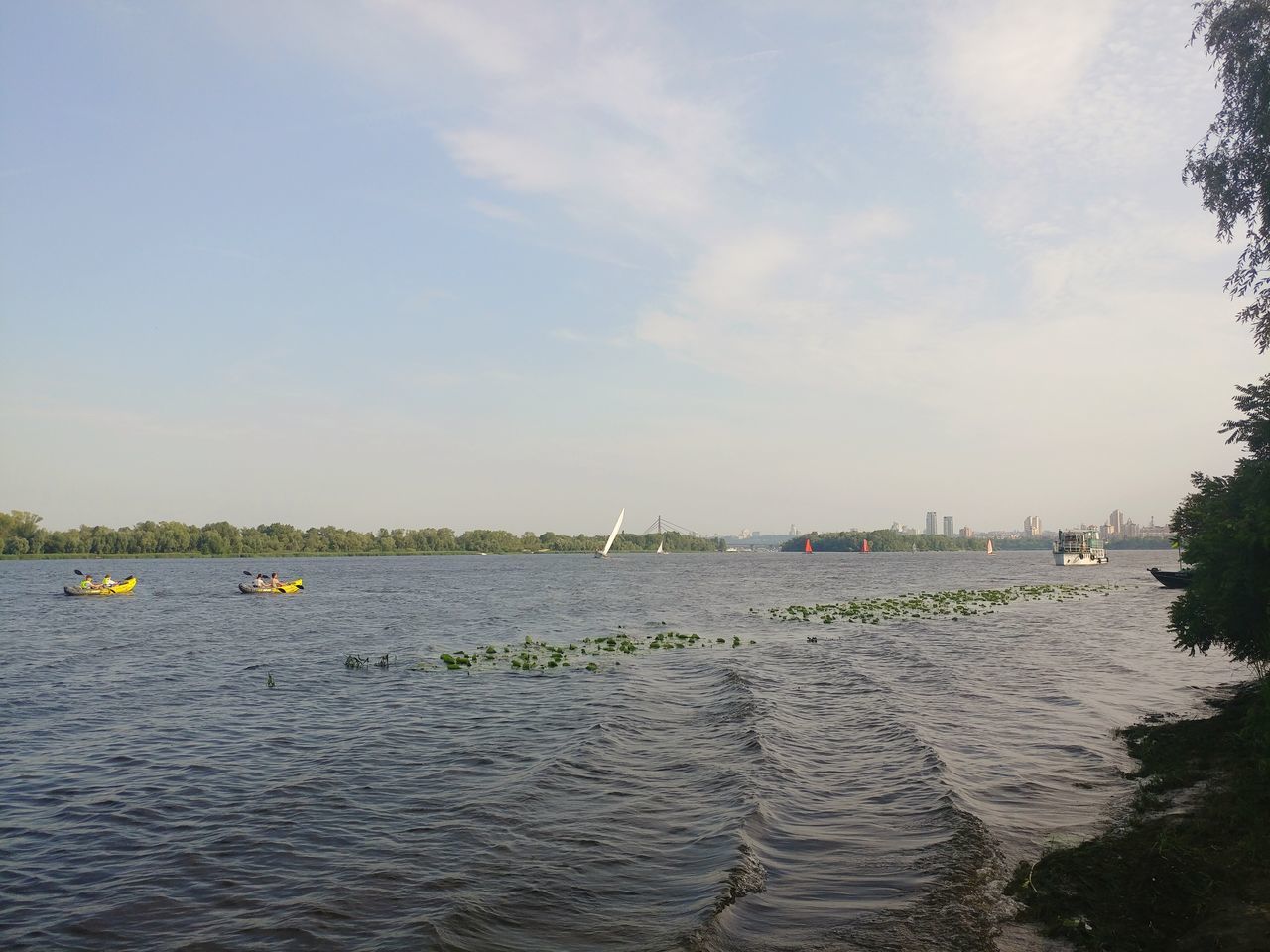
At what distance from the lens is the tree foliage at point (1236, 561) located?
14969 mm

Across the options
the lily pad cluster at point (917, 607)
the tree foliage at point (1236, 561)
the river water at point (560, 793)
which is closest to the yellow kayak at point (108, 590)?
the river water at point (560, 793)

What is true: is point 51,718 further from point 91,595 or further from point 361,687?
point 91,595

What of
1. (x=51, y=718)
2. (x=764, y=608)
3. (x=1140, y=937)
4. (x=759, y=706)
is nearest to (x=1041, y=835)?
(x=1140, y=937)

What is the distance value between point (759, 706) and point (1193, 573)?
38.2ft

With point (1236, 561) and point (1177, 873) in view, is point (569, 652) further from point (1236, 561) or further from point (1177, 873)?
point (1177, 873)

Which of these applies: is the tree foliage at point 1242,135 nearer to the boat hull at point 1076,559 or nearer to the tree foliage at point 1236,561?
the tree foliage at point 1236,561

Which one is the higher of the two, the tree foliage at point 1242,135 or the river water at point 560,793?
the tree foliage at point 1242,135

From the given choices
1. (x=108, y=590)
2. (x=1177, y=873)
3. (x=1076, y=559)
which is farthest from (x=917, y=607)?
(x=1076, y=559)

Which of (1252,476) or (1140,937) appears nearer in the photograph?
(1140,937)

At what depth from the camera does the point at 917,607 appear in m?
60.8

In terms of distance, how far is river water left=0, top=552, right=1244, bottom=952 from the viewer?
35.8ft

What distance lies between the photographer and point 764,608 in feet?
202

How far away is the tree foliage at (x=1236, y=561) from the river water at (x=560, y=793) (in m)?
3.40

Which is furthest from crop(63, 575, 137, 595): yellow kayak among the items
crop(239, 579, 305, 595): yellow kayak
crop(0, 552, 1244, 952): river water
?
crop(0, 552, 1244, 952): river water
